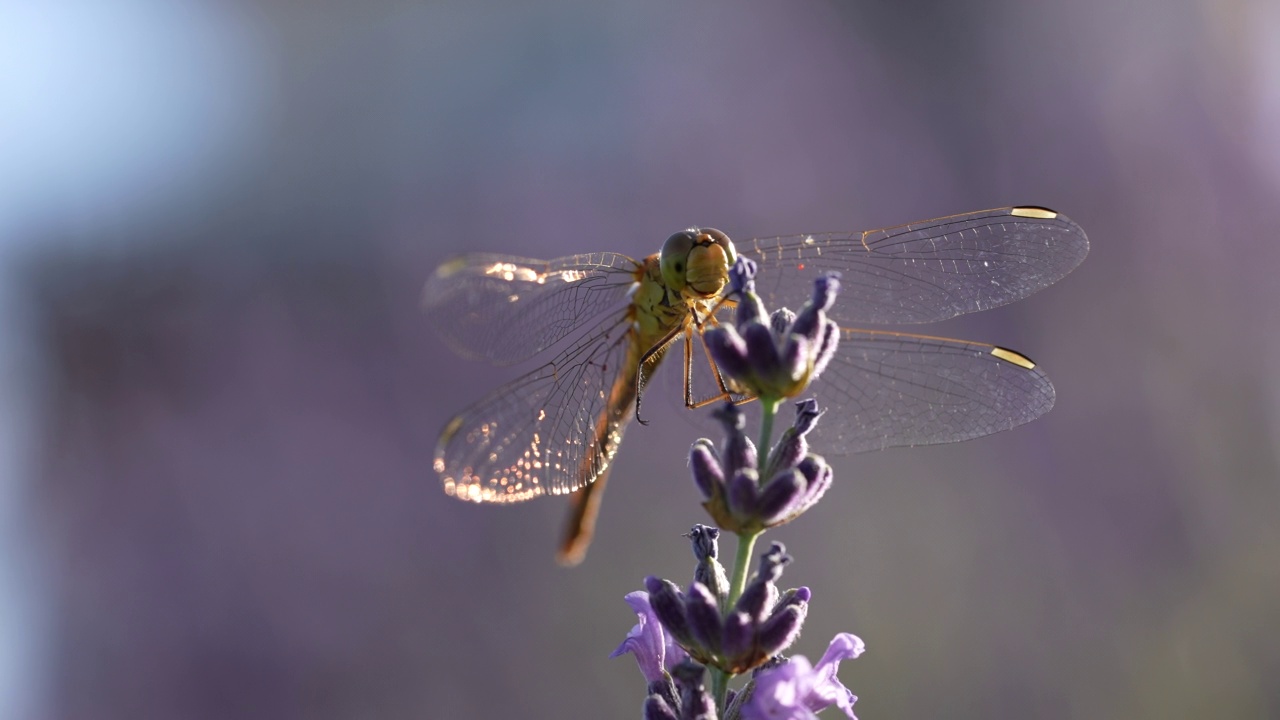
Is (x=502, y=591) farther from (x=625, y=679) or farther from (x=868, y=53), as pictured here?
(x=868, y=53)

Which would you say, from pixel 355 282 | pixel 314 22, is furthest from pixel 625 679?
pixel 314 22

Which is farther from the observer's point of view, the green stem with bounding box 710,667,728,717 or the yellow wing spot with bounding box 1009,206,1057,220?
the yellow wing spot with bounding box 1009,206,1057,220

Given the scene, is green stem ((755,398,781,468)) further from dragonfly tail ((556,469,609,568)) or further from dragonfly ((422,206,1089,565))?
dragonfly tail ((556,469,609,568))

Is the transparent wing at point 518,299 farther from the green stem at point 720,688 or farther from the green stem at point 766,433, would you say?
the green stem at point 720,688

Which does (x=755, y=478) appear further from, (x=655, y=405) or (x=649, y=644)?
(x=655, y=405)

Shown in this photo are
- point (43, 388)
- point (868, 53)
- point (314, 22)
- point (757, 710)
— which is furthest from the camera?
point (314, 22)

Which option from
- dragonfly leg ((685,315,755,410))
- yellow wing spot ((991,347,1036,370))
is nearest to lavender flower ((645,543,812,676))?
dragonfly leg ((685,315,755,410))
